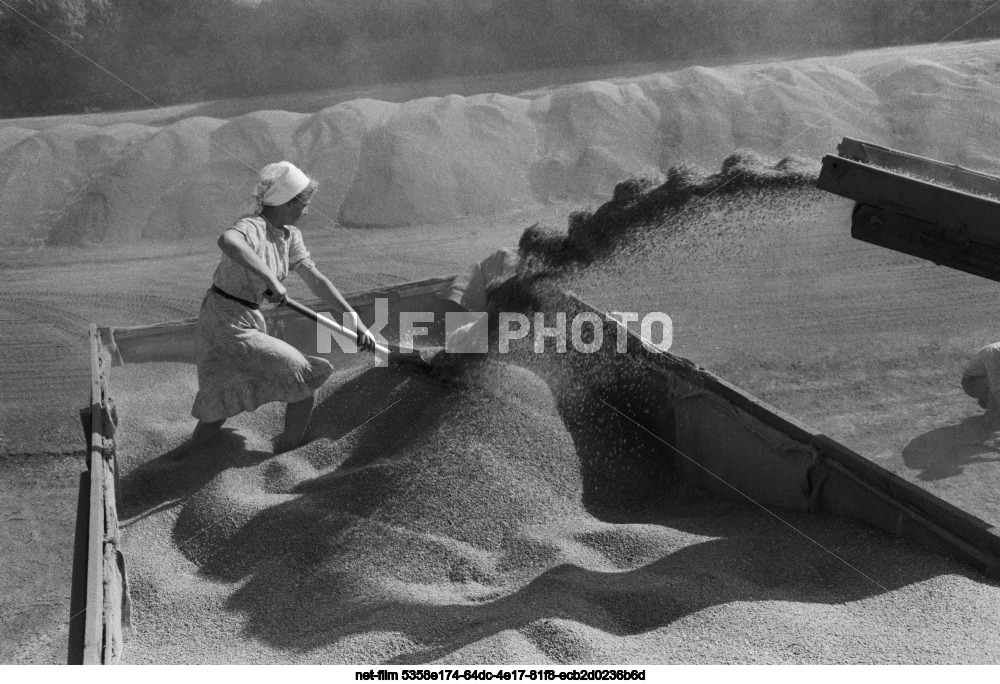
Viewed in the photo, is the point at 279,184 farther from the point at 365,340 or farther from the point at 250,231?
the point at 365,340

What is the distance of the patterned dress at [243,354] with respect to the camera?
4098 mm

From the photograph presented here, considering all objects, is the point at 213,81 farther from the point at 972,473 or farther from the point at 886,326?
the point at 972,473

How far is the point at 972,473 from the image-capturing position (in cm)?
431

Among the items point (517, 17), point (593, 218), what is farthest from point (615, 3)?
point (593, 218)

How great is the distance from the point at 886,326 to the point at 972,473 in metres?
2.05

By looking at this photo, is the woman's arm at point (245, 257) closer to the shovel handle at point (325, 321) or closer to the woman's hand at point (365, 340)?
→ the shovel handle at point (325, 321)

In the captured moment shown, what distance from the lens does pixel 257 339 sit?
4137 mm

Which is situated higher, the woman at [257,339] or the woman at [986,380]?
the woman at [257,339]

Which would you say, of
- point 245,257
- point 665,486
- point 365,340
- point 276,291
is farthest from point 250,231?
point 665,486

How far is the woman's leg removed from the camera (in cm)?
425

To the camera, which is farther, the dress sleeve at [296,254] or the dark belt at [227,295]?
the dress sleeve at [296,254]

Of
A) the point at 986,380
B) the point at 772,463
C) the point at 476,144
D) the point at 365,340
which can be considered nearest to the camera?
the point at 772,463

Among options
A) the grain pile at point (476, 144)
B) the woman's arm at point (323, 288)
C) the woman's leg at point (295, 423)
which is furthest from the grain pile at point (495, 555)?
the grain pile at point (476, 144)

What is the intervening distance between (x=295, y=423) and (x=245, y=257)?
84cm
